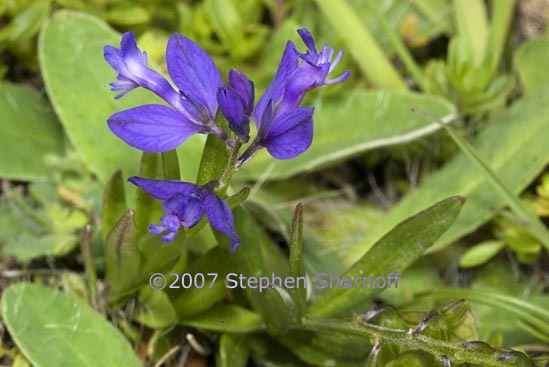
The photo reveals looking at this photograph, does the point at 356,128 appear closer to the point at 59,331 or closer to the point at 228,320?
the point at 228,320

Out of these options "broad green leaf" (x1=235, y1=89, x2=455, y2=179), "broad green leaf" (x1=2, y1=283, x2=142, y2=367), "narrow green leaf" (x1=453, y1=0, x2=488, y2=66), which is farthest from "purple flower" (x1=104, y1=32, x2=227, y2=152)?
"narrow green leaf" (x1=453, y1=0, x2=488, y2=66)

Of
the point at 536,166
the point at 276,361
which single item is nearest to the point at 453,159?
the point at 536,166

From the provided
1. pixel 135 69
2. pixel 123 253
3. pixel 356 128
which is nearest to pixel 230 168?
pixel 135 69

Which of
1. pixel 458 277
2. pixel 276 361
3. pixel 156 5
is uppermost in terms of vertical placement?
pixel 156 5

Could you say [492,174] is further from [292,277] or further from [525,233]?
[292,277]

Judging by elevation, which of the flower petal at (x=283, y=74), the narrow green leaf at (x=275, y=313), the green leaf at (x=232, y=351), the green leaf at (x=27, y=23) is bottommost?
the green leaf at (x=232, y=351)

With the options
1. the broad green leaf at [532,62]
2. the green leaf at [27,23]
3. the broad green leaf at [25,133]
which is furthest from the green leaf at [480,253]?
the green leaf at [27,23]

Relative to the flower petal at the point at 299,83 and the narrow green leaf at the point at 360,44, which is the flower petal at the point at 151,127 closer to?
the flower petal at the point at 299,83
